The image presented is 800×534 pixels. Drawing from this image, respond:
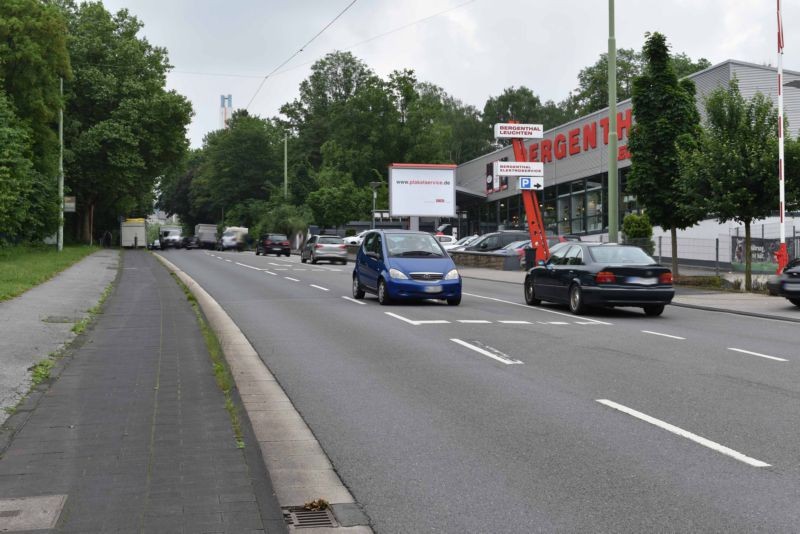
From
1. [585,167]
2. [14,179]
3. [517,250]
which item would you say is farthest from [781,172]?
[585,167]

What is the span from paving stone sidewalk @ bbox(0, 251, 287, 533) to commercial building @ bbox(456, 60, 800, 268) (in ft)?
104

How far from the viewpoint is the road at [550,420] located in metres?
4.83

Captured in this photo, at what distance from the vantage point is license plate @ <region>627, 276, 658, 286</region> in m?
16.8

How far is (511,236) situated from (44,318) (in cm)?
3111

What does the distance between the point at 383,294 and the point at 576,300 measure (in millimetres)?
4027

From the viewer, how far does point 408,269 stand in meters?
18.4

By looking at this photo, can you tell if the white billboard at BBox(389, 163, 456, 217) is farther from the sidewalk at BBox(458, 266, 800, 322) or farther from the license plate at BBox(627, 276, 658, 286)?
the license plate at BBox(627, 276, 658, 286)

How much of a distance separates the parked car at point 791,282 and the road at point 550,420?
14.8ft

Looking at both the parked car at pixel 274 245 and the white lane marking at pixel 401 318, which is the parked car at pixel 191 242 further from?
the white lane marking at pixel 401 318

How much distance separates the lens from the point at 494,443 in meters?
6.33

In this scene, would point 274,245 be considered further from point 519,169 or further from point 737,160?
point 737,160

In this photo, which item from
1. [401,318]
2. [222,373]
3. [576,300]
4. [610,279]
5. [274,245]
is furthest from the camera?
[274,245]

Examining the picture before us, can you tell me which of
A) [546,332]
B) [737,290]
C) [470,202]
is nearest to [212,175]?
[470,202]

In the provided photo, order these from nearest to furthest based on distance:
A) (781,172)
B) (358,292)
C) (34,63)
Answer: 1. (358,292)
2. (781,172)
3. (34,63)
